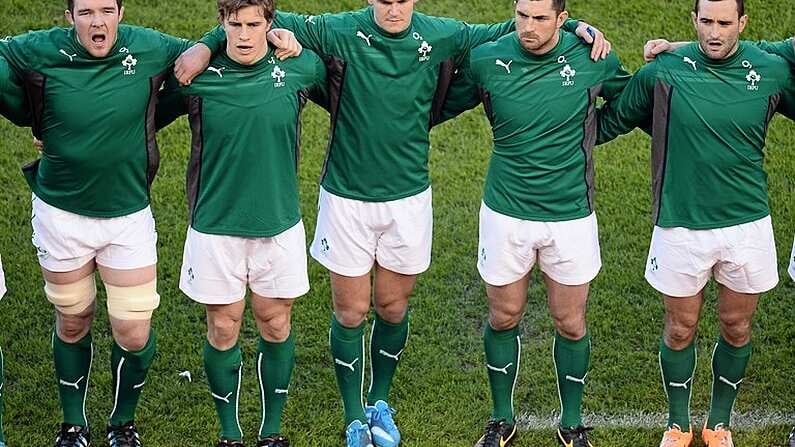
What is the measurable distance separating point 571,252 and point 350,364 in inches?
47.6

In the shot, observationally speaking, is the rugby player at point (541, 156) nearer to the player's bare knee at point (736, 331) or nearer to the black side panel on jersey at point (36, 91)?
the player's bare knee at point (736, 331)

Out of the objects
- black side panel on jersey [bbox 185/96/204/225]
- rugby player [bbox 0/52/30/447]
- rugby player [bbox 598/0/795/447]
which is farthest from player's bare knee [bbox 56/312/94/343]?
rugby player [bbox 598/0/795/447]

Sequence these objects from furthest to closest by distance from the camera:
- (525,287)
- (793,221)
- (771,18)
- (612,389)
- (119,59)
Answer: (771,18) → (793,221) → (612,389) → (525,287) → (119,59)

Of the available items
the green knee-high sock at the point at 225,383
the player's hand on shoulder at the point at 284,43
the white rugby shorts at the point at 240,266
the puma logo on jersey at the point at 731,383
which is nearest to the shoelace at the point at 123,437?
the green knee-high sock at the point at 225,383

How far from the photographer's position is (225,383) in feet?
21.9

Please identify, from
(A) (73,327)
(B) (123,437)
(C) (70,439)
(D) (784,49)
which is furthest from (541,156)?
(C) (70,439)

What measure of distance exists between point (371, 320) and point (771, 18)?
14.7 feet

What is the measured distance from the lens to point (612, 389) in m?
7.56

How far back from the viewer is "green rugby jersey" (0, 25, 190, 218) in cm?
624

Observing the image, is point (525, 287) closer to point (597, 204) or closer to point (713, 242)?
point (713, 242)

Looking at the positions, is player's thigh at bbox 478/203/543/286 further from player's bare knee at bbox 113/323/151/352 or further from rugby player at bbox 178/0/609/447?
player's bare knee at bbox 113/323/151/352

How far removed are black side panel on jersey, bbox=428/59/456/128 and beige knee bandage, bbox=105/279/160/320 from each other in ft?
4.92

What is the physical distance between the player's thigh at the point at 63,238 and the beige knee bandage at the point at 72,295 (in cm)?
9

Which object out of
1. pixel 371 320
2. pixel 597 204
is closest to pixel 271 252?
pixel 371 320
